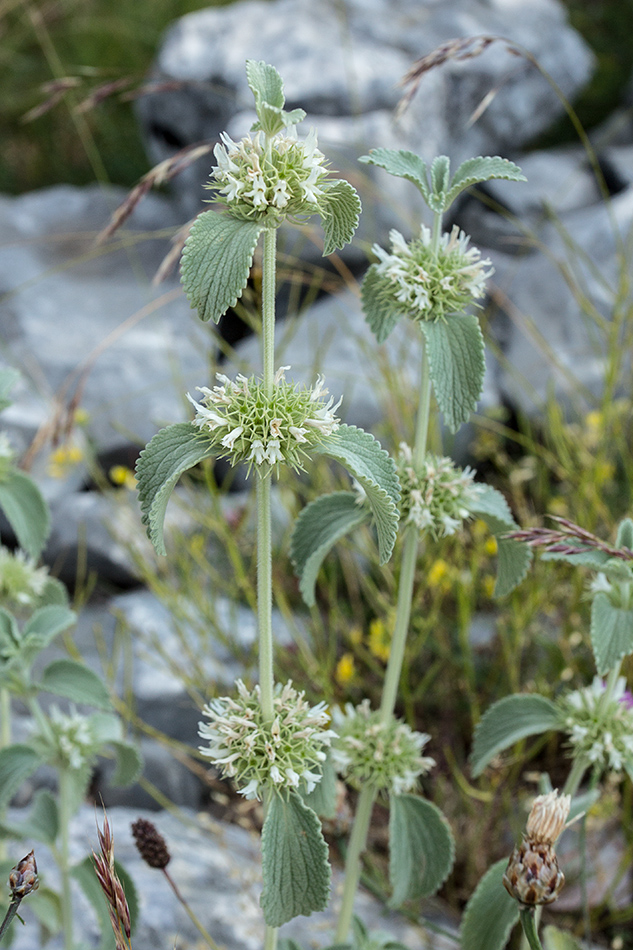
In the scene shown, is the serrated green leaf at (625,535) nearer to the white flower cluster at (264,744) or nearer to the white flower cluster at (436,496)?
the white flower cluster at (436,496)

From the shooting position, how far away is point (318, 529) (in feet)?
2.83

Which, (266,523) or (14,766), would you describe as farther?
(14,766)

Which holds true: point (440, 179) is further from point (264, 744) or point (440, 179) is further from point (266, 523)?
point (264, 744)

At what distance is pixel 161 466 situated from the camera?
67cm

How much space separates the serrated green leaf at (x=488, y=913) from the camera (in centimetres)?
87

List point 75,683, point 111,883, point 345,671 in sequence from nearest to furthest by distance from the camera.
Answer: point 111,883, point 75,683, point 345,671

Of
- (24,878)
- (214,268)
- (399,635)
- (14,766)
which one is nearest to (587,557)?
(399,635)

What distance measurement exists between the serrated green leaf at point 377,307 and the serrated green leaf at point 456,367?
5 centimetres

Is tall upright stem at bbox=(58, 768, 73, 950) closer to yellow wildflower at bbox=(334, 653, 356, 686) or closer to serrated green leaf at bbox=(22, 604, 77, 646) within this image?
serrated green leaf at bbox=(22, 604, 77, 646)

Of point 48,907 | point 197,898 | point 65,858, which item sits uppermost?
point 65,858

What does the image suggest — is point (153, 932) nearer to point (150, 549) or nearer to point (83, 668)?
point (83, 668)

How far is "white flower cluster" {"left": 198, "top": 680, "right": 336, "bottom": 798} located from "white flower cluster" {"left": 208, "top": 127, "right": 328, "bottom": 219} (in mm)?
398

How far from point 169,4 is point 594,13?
214cm

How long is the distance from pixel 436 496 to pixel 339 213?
30cm
